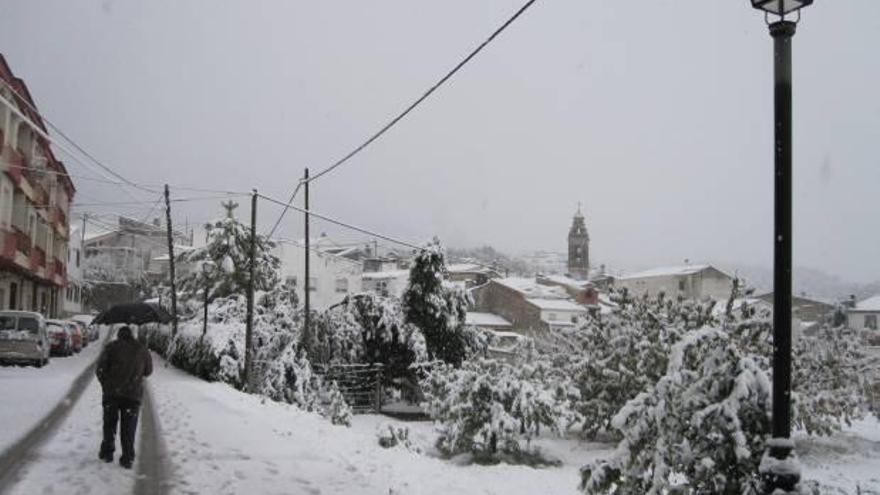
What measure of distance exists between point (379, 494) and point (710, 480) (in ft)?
11.1

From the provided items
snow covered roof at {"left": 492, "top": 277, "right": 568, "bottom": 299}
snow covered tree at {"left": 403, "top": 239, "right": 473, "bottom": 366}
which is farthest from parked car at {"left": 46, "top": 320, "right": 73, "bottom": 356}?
snow covered roof at {"left": 492, "top": 277, "right": 568, "bottom": 299}

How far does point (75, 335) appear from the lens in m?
35.8

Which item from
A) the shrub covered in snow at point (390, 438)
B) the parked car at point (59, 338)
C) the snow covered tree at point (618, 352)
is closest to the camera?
the shrub covered in snow at point (390, 438)

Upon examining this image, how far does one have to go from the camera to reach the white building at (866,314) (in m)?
69.0

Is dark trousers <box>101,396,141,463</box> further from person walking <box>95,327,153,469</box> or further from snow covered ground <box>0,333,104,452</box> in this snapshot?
snow covered ground <box>0,333,104,452</box>

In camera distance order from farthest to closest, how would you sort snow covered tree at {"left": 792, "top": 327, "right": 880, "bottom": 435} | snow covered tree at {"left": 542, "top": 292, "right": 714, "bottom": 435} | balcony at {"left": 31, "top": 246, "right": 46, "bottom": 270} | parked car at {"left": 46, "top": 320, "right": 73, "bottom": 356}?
1. balcony at {"left": 31, "top": 246, "right": 46, "bottom": 270}
2. parked car at {"left": 46, "top": 320, "right": 73, "bottom": 356}
3. snow covered tree at {"left": 792, "top": 327, "right": 880, "bottom": 435}
4. snow covered tree at {"left": 542, "top": 292, "right": 714, "bottom": 435}

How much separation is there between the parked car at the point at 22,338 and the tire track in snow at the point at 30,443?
8948 mm

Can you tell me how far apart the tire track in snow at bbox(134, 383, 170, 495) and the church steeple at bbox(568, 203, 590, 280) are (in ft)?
301

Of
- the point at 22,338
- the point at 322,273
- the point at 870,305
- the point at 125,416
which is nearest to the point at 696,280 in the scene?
the point at 870,305

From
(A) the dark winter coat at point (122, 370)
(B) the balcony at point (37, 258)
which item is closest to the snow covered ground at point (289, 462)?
(A) the dark winter coat at point (122, 370)

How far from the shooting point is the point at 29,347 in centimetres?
2441

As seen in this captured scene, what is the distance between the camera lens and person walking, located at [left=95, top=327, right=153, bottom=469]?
8.84 m

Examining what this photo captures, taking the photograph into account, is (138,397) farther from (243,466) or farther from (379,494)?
(379,494)

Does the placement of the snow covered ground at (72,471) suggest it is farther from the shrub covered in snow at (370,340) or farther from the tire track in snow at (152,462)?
the shrub covered in snow at (370,340)
